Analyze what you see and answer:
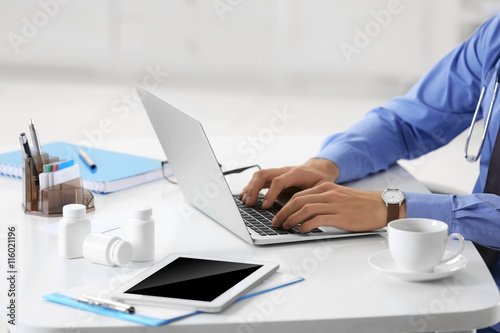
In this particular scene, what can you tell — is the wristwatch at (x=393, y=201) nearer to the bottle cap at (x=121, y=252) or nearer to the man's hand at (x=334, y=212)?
the man's hand at (x=334, y=212)

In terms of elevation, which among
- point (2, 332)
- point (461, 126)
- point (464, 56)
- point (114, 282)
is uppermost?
point (464, 56)

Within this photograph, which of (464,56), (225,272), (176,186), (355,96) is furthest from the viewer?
(355,96)

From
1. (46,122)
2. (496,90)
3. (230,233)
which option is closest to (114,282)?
(230,233)

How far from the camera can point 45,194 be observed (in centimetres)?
142

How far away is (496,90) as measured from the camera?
1.71 metres

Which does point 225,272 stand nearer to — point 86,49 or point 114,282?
point 114,282

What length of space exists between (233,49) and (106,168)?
6.19 meters

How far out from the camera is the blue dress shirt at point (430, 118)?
1.73 m

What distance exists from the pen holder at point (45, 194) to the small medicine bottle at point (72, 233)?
0.24 m

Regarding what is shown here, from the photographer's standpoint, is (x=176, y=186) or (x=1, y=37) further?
(x=1, y=37)

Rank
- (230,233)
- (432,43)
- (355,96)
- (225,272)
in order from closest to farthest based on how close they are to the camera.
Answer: (225,272)
(230,233)
(355,96)
(432,43)

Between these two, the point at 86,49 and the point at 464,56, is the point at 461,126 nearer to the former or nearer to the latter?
the point at 464,56

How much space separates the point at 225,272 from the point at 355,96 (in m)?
6.04

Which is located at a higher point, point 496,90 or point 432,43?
point 432,43
